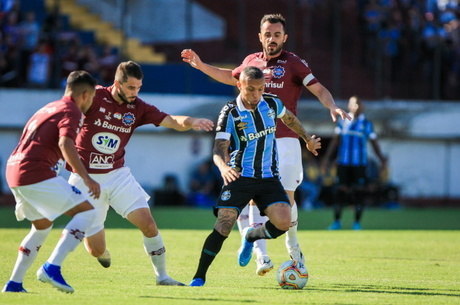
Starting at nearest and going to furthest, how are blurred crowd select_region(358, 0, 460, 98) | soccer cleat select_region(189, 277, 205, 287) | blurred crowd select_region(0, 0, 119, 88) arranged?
soccer cleat select_region(189, 277, 205, 287), blurred crowd select_region(0, 0, 119, 88), blurred crowd select_region(358, 0, 460, 98)

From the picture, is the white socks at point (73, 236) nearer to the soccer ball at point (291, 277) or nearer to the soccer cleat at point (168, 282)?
the soccer cleat at point (168, 282)

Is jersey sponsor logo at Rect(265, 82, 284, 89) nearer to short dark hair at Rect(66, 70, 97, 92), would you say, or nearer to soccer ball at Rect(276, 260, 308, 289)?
soccer ball at Rect(276, 260, 308, 289)

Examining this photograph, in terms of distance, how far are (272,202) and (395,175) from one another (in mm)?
19852

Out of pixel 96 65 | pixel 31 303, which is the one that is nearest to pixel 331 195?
pixel 96 65

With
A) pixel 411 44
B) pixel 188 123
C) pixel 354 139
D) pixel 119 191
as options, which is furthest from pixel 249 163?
pixel 411 44

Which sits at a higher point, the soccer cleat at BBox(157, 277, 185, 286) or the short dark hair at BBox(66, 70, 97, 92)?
the short dark hair at BBox(66, 70, 97, 92)

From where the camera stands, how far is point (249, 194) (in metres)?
8.88

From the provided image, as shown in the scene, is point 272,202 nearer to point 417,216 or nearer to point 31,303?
point 31,303

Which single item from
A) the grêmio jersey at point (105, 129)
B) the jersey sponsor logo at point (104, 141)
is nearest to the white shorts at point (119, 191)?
the grêmio jersey at point (105, 129)

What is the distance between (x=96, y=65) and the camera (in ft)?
81.7

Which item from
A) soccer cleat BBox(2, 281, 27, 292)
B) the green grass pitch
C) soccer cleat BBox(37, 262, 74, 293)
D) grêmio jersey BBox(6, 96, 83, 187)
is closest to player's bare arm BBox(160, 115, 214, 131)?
grêmio jersey BBox(6, 96, 83, 187)

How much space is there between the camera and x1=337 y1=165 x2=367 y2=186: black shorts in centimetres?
1814

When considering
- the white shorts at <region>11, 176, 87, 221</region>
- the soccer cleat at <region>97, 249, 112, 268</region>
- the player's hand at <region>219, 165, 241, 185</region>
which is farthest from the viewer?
the soccer cleat at <region>97, 249, 112, 268</region>

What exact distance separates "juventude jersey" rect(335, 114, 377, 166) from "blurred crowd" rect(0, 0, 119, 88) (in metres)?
8.64
